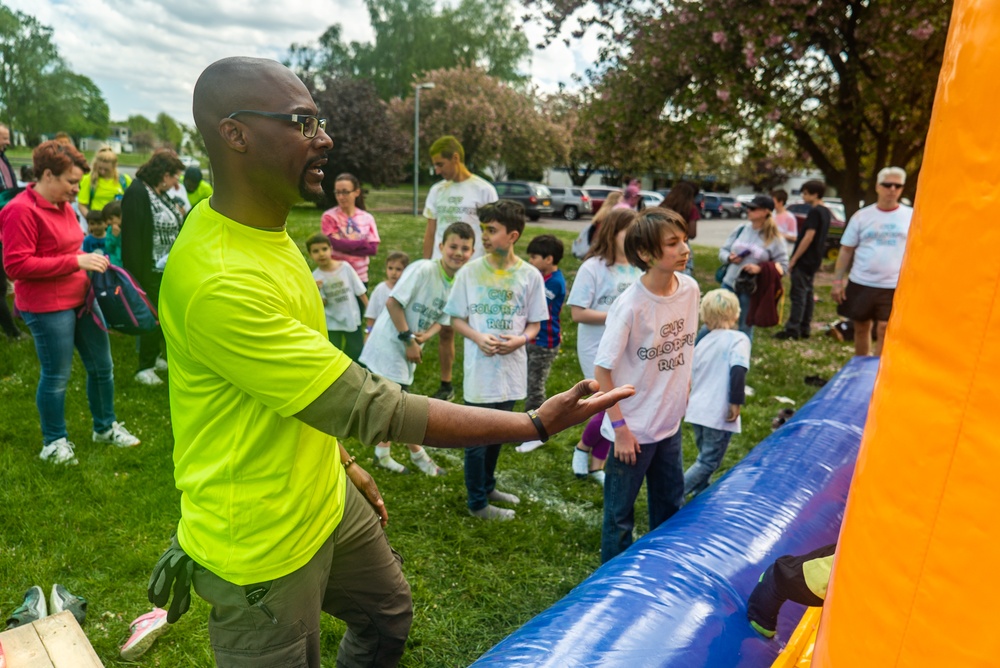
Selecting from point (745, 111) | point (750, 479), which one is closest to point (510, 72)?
point (745, 111)

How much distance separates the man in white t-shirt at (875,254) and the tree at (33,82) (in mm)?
44746

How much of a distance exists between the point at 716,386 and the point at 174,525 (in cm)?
337

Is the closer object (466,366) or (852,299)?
(466,366)

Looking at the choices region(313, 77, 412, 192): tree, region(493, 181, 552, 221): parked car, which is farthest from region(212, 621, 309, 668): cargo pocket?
region(313, 77, 412, 192): tree

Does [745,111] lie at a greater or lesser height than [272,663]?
greater

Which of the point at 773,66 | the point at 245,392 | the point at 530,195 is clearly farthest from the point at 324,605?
the point at 530,195

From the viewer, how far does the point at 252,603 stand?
183 cm

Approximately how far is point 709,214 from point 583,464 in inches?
1543

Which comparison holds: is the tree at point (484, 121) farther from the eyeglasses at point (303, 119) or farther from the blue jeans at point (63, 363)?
the eyeglasses at point (303, 119)

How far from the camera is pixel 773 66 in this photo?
11406 millimetres

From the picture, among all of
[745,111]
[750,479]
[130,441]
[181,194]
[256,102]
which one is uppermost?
[745,111]

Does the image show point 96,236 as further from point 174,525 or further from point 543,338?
point 543,338

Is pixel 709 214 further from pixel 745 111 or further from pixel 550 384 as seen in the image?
pixel 550 384

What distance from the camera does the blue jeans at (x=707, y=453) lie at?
Answer: 4340 mm
